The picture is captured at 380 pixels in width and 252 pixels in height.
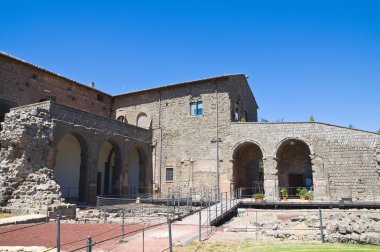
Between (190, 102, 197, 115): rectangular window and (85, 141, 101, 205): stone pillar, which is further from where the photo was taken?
(190, 102, 197, 115): rectangular window

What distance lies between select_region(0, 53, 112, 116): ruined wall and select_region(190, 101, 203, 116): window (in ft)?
29.2

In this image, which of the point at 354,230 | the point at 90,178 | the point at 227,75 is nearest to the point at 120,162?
the point at 90,178

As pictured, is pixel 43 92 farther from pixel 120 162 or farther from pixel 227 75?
pixel 227 75

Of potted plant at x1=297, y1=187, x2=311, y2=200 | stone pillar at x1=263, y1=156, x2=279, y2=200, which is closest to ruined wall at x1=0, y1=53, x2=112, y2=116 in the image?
stone pillar at x1=263, y1=156, x2=279, y2=200

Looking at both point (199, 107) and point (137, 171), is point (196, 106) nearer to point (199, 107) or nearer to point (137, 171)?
point (199, 107)

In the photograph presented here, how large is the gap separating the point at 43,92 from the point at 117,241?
18541 millimetres

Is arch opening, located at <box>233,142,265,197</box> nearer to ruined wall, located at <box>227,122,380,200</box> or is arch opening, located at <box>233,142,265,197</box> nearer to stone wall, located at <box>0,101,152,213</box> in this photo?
ruined wall, located at <box>227,122,380,200</box>

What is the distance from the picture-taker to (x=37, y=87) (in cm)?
2517

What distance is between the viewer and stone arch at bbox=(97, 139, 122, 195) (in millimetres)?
25438

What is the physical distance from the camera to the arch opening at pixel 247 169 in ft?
89.1

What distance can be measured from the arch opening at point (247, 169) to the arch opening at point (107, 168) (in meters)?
9.26

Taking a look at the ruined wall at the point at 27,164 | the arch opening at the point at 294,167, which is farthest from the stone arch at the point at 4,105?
the arch opening at the point at 294,167

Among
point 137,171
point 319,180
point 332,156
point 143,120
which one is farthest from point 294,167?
point 143,120

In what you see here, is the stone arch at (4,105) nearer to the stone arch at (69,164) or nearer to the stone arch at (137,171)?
the stone arch at (69,164)
